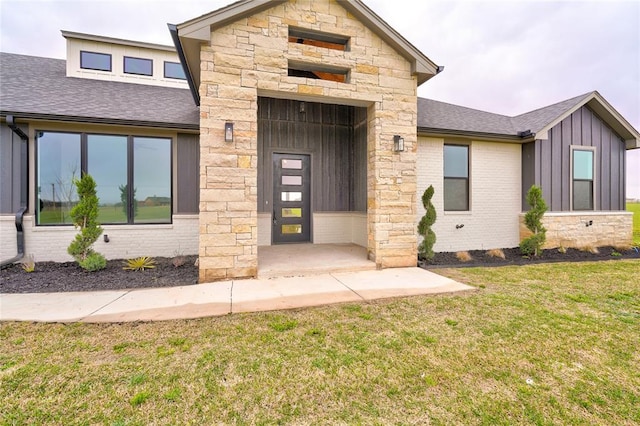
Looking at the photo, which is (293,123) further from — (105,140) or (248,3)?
(105,140)

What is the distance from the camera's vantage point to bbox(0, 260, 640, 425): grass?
192 centimetres

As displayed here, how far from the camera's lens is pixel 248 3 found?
15.3 feet

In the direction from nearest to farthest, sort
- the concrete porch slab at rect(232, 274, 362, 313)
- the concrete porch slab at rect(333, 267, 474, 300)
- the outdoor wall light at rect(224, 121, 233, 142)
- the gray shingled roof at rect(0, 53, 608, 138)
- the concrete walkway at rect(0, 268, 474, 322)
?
the concrete walkway at rect(0, 268, 474, 322), the concrete porch slab at rect(232, 274, 362, 313), the concrete porch slab at rect(333, 267, 474, 300), the outdoor wall light at rect(224, 121, 233, 142), the gray shingled roof at rect(0, 53, 608, 138)

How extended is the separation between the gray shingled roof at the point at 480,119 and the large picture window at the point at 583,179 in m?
1.42

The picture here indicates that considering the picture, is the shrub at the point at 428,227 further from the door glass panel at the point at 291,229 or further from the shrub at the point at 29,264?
the shrub at the point at 29,264

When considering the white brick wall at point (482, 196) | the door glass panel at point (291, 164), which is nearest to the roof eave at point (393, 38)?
the white brick wall at point (482, 196)

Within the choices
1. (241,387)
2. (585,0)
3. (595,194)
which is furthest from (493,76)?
(241,387)

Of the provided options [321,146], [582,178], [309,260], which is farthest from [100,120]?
[582,178]

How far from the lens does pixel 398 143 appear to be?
5625 mm

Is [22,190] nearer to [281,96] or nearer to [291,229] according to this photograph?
[281,96]

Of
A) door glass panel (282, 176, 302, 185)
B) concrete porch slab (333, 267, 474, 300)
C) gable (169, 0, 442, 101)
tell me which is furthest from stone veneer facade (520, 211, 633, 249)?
door glass panel (282, 176, 302, 185)

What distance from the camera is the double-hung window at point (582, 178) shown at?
8.38 m

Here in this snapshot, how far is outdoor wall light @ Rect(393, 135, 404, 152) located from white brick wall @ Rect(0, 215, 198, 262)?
4.96 m

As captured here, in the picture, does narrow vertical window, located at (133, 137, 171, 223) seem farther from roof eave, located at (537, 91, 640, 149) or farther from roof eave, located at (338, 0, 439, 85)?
roof eave, located at (537, 91, 640, 149)
